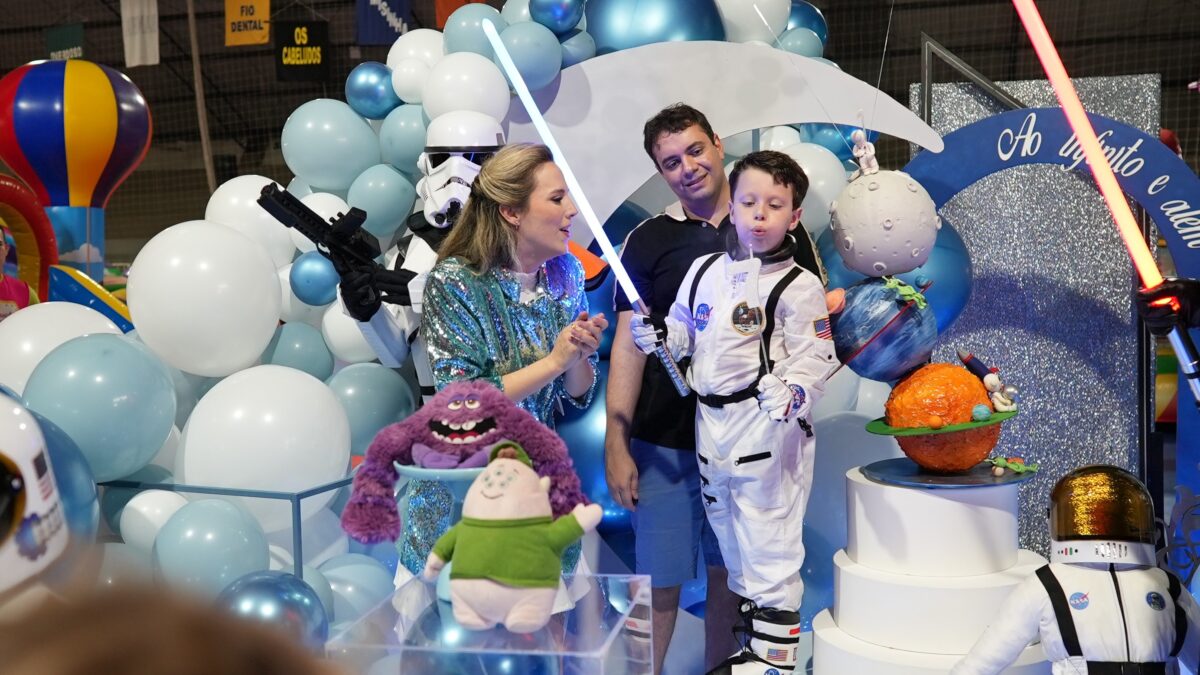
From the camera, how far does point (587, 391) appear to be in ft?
8.45

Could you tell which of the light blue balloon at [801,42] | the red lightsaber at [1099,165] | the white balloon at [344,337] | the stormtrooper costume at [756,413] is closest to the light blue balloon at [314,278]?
the white balloon at [344,337]

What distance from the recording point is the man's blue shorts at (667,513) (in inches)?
124

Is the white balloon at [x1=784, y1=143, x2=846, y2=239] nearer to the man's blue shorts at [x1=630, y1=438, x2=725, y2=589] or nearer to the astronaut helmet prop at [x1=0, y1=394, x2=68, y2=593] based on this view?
the man's blue shorts at [x1=630, y1=438, x2=725, y2=589]

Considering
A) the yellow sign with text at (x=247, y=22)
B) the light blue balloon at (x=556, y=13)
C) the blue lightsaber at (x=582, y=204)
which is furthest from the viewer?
the yellow sign with text at (x=247, y=22)

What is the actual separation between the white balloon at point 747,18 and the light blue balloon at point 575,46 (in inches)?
23.1

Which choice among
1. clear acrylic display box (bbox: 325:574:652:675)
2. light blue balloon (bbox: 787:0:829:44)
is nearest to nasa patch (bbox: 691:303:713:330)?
clear acrylic display box (bbox: 325:574:652:675)

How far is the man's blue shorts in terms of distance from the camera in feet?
10.3

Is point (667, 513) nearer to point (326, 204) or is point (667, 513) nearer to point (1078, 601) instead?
point (1078, 601)

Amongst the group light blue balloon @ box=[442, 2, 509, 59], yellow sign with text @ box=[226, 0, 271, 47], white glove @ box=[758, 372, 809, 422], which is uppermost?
yellow sign with text @ box=[226, 0, 271, 47]

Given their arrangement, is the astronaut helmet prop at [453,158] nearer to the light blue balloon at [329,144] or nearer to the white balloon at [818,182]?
the light blue balloon at [329,144]

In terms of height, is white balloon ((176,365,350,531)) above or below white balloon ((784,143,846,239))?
below

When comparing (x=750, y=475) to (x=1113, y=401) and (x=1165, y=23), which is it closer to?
(x=1113, y=401)

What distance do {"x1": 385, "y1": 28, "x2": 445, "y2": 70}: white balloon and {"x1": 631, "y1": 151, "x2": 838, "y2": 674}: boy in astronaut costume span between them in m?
2.02

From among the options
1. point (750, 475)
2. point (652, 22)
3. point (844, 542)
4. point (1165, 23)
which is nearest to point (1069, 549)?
point (750, 475)
